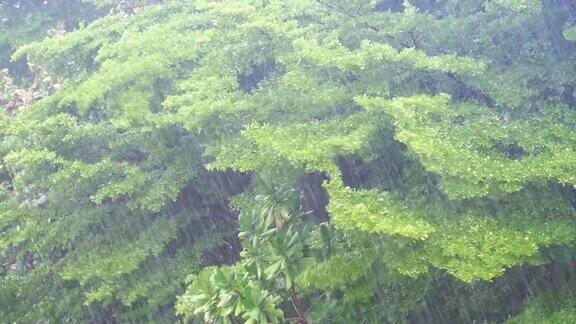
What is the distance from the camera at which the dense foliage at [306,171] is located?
230 inches

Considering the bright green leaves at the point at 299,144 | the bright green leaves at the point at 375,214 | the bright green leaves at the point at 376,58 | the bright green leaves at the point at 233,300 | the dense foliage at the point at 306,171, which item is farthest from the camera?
the bright green leaves at the point at 376,58

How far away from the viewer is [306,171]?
6578 mm

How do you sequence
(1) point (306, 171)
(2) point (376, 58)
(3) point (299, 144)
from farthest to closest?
(2) point (376, 58)
(3) point (299, 144)
(1) point (306, 171)

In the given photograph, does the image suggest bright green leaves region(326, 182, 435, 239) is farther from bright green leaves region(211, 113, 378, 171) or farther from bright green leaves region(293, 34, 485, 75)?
bright green leaves region(293, 34, 485, 75)

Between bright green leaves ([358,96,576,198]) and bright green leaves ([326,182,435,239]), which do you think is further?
bright green leaves ([358,96,576,198])

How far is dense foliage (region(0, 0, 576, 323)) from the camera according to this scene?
230 inches

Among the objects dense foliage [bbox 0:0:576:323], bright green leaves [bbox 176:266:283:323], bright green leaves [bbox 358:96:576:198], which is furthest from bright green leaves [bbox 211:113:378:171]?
bright green leaves [bbox 176:266:283:323]

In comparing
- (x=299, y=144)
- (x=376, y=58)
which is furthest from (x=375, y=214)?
(x=376, y=58)

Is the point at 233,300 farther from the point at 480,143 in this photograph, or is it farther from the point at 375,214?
the point at 480,143

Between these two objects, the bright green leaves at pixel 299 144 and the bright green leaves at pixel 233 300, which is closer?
the bright green leaves at pixel 233 300

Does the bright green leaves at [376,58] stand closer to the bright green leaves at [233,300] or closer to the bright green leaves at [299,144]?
the bright green leaves at [299,144]

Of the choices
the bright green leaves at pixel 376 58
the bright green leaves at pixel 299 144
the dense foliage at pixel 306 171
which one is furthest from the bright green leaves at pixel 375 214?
the bright green leaves at pixel 376 58

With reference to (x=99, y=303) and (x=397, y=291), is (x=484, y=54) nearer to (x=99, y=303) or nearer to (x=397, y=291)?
(x=397, y=291)

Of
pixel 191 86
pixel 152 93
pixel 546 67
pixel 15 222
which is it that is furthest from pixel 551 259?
pixel 15 222
